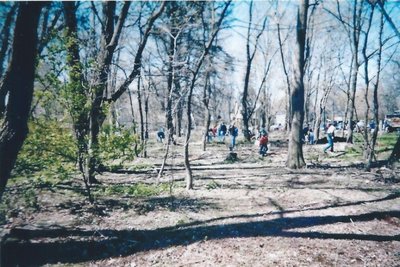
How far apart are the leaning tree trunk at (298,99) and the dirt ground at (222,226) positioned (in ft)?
6.19

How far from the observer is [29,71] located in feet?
14.0

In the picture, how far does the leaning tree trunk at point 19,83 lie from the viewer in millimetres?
4160

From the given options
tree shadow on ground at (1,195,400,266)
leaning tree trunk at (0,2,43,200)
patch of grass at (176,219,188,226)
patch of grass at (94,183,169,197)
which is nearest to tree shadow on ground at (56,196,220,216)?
patch of grass at (94,183,169,197)

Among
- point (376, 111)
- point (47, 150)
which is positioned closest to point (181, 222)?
point (47, 150)

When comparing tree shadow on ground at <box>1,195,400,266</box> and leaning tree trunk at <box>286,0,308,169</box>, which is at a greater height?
leaning tree trunk at <box>286,0,308,169</box>

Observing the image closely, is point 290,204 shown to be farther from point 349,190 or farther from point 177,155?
point 177,155

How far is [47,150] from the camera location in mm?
6977

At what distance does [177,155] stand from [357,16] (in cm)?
1297

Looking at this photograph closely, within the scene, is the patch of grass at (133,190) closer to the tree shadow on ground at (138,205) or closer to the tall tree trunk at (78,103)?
the tree shadow on ground at (138,205)

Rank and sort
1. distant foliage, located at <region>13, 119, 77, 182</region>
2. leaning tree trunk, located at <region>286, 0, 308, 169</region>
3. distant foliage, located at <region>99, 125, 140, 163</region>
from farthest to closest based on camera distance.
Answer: leaning tree trunk, located at <region>286, 0, 308, 169</region>, distant foliage, located at <region>99, 125, 140, 163</region>, distant foliage, located at <region>13, 119, 77, 182</region>

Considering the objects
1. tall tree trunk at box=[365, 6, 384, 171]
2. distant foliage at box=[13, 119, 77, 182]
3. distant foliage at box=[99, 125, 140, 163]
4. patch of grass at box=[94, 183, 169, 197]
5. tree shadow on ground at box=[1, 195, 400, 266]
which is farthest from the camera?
tall tree trunk at box=[365, 6, 384, 171]

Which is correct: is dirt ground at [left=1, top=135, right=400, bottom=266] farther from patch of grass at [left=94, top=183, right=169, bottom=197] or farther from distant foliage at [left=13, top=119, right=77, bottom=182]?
distant foliage at [left=13, top=119, right=77, bottom=182]

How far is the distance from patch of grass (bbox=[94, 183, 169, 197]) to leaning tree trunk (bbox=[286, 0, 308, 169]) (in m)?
5.42

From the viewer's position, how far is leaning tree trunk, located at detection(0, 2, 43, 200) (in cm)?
416
